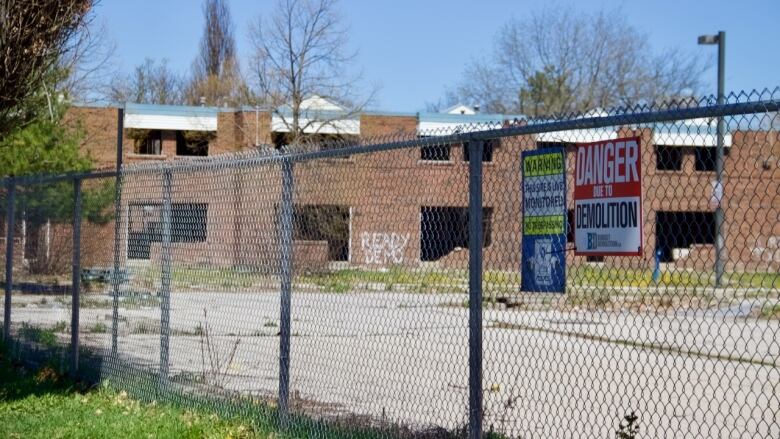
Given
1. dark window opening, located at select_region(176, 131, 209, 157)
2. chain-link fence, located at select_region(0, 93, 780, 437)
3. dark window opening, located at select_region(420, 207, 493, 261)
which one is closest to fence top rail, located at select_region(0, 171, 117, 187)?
chain-link fence, located at select_region(0, 93, 780, 437)

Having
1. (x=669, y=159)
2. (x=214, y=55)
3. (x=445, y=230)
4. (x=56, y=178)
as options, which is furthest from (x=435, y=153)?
(x=214, y=55)

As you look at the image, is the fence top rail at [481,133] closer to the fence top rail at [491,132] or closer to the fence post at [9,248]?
the fence top rail at [491,132]

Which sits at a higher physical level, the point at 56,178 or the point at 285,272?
the point at 56,178

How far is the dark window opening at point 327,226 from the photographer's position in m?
7.25

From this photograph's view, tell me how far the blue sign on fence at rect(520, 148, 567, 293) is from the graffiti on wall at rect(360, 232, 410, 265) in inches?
47.0

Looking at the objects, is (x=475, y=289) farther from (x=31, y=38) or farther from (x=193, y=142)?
(x=193, y=142)

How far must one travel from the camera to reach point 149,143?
44875 mm

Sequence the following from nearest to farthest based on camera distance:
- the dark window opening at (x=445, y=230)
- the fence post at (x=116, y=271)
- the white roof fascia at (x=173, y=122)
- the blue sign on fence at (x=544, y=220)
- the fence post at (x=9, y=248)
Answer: the blue sign on fence at (x=544, y=220) < the dark window opening at (x=445, y=230) < the fence post at (x=116, y=271) < the fence post at (x=9, y=248) < the white roof fascia at (x=173, y=122)

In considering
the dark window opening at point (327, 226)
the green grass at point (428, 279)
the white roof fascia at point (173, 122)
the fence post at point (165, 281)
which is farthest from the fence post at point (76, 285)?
the white roof fascia at point (173, 122)

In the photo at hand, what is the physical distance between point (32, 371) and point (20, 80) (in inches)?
136

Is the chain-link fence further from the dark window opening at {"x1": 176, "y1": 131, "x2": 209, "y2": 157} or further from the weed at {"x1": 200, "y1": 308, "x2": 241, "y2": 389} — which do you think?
the dark window opening at {"x1": 176, "y1": 131, "x2": 209, "y2": 157}

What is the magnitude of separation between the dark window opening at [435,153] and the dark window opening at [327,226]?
93cm

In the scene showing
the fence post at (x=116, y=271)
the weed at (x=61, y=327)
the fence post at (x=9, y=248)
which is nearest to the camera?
the fence post at (x=116, y=271)

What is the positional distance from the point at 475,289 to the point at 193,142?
128 ft
